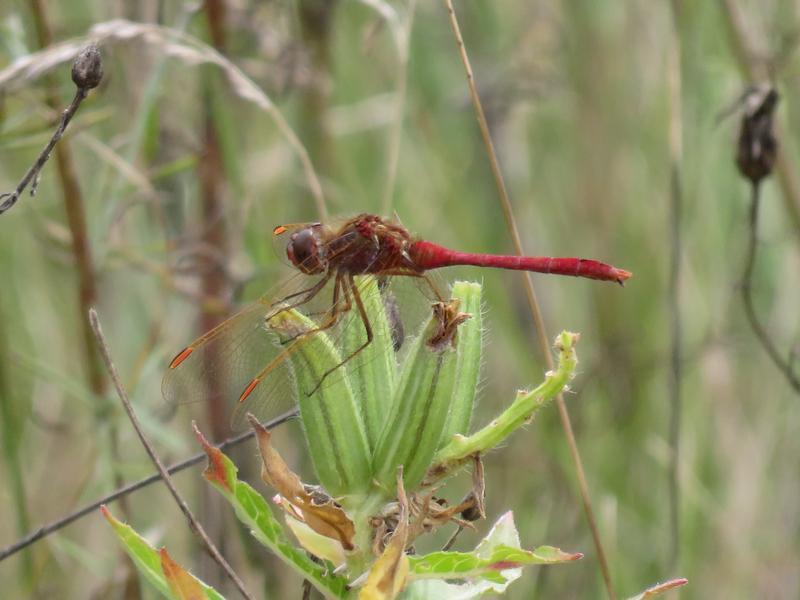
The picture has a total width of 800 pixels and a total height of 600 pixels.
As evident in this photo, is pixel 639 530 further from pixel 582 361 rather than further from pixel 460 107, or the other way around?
pixel 460 107

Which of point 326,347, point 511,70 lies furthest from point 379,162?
point 326,347

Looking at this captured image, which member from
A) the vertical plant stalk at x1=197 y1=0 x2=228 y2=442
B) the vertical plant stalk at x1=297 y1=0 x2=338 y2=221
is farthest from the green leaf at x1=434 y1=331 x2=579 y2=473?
the vertical plant stalk at x1=297 y1=0 x2=338 y2=221

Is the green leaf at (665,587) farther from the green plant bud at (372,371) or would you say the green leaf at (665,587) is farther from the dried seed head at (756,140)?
the dried seed head at (756,140)

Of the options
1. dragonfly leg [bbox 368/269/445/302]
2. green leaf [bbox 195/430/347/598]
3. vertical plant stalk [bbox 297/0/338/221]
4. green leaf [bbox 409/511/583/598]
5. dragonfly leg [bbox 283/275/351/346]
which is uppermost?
→ vertical plant stalk [bbox 297/0/338/221]

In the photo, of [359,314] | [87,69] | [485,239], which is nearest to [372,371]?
[359,314]

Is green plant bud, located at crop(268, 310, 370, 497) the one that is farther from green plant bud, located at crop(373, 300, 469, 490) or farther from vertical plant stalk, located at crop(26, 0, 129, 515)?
vertical plant stalk, located at crop(26, 0, 129, 515)

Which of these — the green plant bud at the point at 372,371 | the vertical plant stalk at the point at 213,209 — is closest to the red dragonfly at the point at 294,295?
the green plant bud at the point at 372,371

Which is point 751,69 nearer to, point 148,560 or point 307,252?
point 307,252

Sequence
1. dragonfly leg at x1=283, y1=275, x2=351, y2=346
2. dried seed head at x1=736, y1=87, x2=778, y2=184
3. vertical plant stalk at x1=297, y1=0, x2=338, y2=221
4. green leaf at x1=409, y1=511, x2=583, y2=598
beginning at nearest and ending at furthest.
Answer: green leaf at x1=409, y1=511, x2=583, y2=598 → dragonfly leg at x1=283, y1=275, x2=351, y2=346 → dried seed head at x1=736, y1=87, x2=778, y2=184 → vertical plant stalk at x1=297, y1=0, x2=338, y2=221
